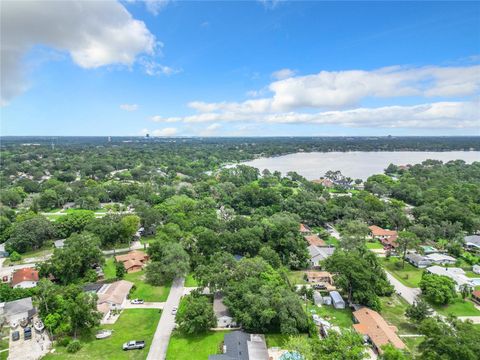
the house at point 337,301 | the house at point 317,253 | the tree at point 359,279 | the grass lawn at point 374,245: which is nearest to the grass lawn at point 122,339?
the house at point 337,301

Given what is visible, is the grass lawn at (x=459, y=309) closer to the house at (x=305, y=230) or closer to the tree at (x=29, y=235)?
the house at (x=305, y=230)

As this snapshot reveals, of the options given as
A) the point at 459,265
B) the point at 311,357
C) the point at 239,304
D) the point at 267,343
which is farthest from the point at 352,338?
the point at 459,265

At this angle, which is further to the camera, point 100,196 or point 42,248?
point 100,196

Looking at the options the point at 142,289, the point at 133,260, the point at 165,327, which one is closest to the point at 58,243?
the point at 133,260

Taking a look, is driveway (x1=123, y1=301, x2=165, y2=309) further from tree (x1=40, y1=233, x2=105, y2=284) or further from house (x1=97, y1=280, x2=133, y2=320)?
tree (x1=40, y1=233, x2=105, y2=284)

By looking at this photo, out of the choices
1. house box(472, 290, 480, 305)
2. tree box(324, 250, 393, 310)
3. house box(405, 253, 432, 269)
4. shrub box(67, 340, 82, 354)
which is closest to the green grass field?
shrub box(67, 340, 82, 354)

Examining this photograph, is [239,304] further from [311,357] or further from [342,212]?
[342,212]
